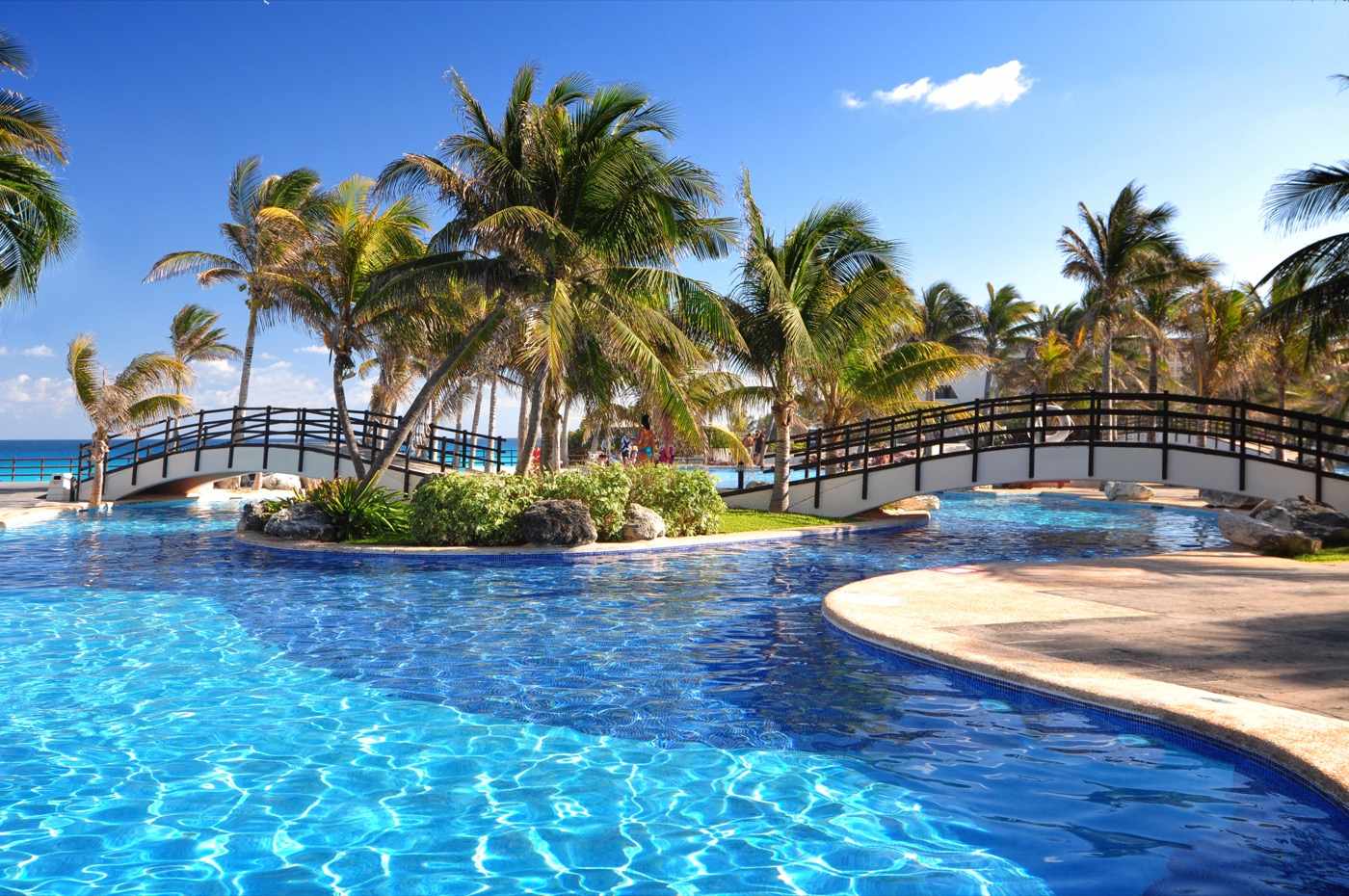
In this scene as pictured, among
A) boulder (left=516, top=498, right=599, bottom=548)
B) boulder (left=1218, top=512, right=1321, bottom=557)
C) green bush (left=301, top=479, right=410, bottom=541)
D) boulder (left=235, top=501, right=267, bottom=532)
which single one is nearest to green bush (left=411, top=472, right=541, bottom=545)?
boulder (left=516, top=498, right=599, bottom=548)

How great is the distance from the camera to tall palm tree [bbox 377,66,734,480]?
1811 centimetres

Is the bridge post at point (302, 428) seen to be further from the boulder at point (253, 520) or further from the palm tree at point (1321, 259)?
the palm tree at point (1321, 259)

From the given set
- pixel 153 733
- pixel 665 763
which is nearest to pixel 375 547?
pixel 153 733

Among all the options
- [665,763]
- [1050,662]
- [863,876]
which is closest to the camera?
[863,876]

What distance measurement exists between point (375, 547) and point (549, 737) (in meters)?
10.5


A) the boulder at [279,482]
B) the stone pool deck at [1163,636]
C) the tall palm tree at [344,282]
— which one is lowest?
the stone pool deck at [1163,636]

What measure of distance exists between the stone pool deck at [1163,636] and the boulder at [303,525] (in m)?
10.9

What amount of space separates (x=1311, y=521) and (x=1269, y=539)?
3.71ft

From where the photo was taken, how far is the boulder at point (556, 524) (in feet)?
51.7

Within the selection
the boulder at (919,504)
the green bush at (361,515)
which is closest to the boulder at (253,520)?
the green bush at (361,515)

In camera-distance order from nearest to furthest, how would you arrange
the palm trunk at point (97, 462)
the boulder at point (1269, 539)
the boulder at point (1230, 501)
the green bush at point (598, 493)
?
1. the boulder at point (1269, 539)
2. the green bush at point (598, 493)
3. the palm trunk at point (97, 462)
4. the boulder at point (1230, 501)

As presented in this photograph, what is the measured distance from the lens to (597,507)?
54.4 ft

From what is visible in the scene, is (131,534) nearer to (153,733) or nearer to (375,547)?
(375,547)

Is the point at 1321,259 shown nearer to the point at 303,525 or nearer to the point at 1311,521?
the point at 1311,521
